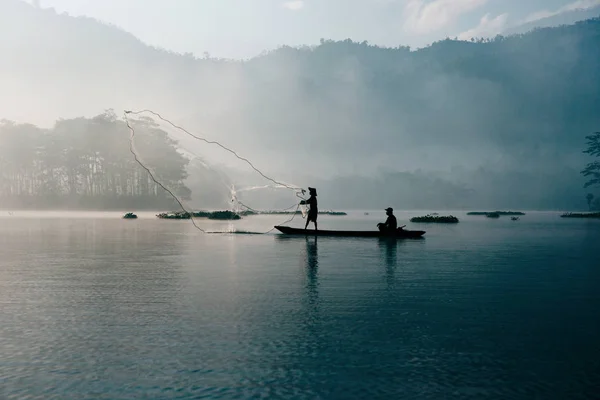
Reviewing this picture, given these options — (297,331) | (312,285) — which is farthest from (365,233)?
(297,331)

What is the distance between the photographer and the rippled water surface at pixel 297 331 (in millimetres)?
8023

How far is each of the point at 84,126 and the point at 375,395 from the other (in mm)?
127814

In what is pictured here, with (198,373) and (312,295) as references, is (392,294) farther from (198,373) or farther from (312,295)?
(198,373)

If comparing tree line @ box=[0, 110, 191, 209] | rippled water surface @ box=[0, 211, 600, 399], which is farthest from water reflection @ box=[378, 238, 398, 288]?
tree line @ box=[0, 110, 191, 209]

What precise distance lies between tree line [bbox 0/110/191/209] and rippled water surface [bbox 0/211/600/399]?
100403mm

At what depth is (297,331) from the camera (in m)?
11.3

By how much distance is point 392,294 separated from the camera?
16.2 metres

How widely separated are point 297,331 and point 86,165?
11942 cm

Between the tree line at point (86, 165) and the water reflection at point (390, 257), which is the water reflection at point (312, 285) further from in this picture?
the tree line at point (86, 165)

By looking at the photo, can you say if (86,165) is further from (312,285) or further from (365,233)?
(312,285)

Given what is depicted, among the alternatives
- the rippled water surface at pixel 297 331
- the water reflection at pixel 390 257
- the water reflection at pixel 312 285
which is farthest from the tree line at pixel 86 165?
the rippled water surface at pixel 297 331

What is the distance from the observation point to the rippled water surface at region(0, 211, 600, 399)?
8023 mm

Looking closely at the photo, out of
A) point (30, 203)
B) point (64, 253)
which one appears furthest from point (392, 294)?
point (30, 203)

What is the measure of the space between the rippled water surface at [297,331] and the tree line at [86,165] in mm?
100403
